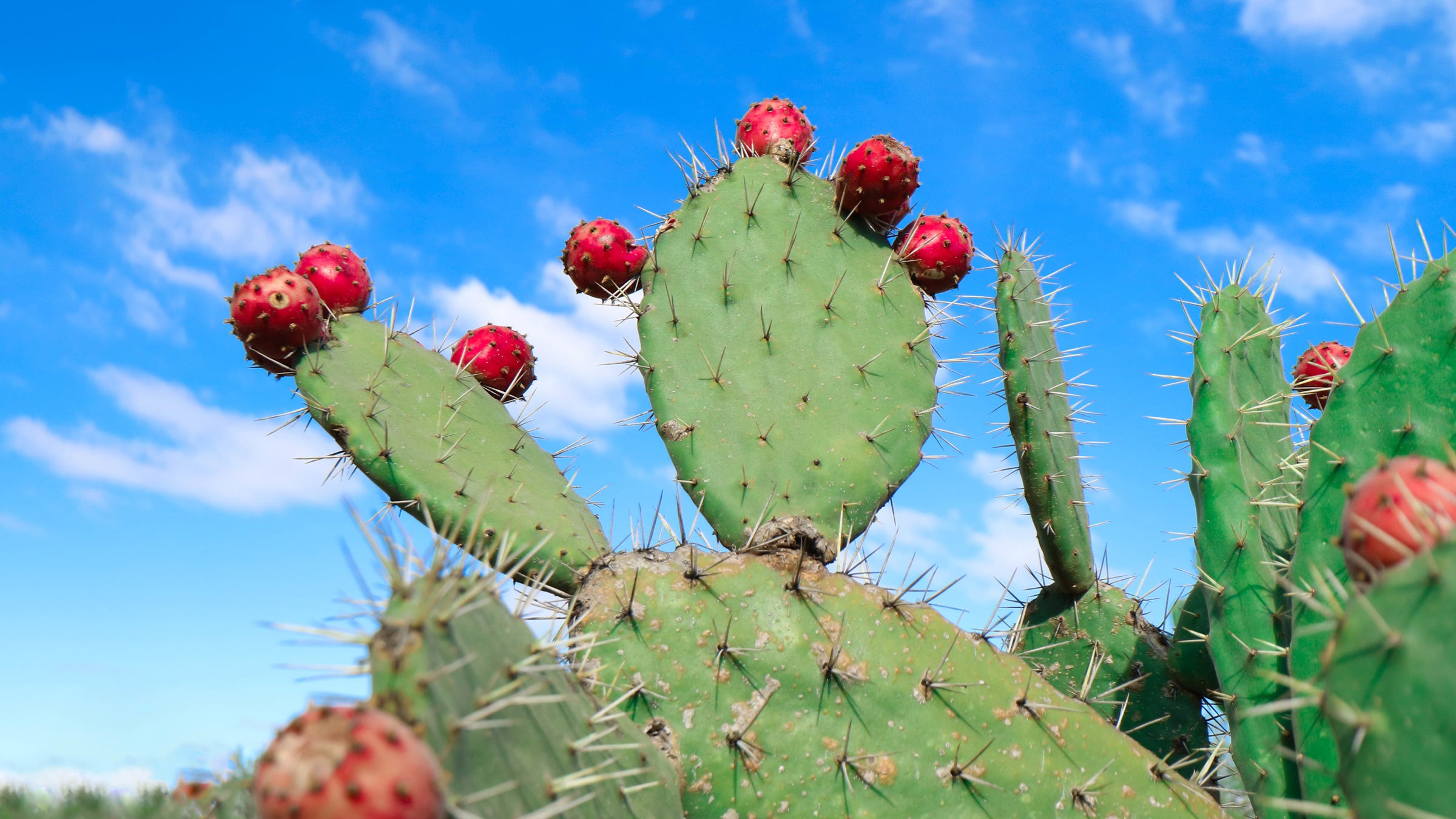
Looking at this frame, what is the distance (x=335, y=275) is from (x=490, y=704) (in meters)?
1.67

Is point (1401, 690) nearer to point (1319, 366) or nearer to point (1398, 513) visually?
point (1398, 513)

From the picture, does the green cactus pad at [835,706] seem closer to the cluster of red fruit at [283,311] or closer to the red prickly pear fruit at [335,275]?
the cluster of red fruit at [283,311]

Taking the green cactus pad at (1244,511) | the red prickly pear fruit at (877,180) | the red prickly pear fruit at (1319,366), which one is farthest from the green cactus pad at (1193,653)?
the red prickly pear fruit at (877,180)

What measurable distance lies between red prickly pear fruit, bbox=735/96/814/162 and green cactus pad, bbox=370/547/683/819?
70.6 inches

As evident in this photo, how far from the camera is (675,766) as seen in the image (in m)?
1.62

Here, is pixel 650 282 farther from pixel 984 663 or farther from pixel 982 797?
pixel 982 797

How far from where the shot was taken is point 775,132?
273 cm

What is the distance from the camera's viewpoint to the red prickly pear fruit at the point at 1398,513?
1034 millimetres

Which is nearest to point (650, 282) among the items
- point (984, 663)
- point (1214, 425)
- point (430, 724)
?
point (984, 663)

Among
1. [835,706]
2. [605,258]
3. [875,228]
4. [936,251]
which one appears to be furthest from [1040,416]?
[605,258]

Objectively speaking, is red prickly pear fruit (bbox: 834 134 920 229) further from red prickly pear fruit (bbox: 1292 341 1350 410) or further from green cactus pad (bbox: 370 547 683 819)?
green cactus pad (bbox: 370 547 683 819)

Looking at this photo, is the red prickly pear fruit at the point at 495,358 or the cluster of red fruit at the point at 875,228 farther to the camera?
the red prickly pear fruit at the point at 495,358

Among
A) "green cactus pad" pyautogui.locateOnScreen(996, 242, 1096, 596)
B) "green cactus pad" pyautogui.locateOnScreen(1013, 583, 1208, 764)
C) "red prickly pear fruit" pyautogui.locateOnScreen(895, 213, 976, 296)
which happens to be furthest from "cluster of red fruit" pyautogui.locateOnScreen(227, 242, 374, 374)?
"green cactus pad" pyautogui.locateOnScreen(1013, 583, 1208, 764)

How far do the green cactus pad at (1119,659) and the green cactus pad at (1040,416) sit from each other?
0.12m
